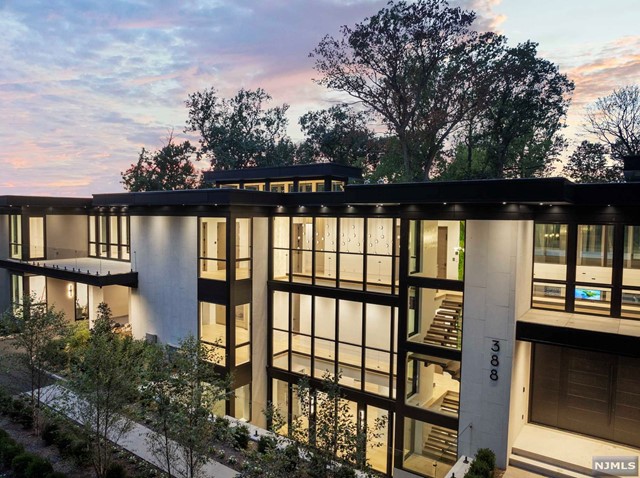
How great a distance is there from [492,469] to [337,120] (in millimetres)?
34814

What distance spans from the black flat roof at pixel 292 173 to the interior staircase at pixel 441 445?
42.8 ft

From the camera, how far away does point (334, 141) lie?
40500 millimetres

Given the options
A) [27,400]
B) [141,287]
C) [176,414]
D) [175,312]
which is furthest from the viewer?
[141,287]

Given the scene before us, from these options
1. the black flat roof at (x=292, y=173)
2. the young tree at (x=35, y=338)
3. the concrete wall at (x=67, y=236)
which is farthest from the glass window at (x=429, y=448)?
the concrete wall at (x=67, y=236)

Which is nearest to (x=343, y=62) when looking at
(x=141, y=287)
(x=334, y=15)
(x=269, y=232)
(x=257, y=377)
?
(x=334, y=15)

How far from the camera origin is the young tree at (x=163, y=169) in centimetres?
4494

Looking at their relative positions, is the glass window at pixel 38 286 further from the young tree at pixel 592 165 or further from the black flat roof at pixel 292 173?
the young tree at pixel 592 165

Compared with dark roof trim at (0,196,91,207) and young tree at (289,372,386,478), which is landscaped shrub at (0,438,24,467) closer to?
young tree at (289,372,386,478)

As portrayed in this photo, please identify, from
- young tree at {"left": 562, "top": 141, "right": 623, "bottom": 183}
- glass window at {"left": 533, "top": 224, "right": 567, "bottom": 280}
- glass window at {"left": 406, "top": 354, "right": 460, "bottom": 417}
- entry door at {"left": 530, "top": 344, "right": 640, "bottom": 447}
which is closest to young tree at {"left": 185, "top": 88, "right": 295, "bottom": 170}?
young tree at {"left": 562, "top": 141, "right": 623, "bottom": 183}

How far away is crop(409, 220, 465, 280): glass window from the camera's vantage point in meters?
11.9

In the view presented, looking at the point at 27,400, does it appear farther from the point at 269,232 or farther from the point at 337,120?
the point at 337,120

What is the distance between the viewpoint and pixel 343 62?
29.0 meters

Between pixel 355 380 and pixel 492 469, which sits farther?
pixel 355 380

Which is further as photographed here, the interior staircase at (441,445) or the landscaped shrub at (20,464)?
the interior staircase at (441,445)
